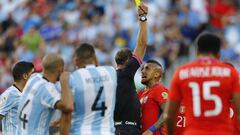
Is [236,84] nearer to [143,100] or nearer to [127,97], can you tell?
[127,97]

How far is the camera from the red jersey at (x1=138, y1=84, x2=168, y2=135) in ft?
43.3

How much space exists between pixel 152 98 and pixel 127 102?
0.49 meters

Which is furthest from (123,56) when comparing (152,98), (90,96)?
(90,96)

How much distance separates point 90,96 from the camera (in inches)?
435

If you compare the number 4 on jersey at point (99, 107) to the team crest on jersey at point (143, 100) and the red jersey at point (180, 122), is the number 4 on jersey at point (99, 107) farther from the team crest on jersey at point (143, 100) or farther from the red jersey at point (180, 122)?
the red jersey at point (180, 122)

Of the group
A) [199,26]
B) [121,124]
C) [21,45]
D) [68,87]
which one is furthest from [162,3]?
[68,87]

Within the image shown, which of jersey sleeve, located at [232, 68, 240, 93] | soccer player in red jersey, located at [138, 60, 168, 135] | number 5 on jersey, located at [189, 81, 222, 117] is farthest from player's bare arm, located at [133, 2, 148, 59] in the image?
jersey sleeve, located at [232, 68, 240, 93]

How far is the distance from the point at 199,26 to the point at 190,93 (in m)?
15.6

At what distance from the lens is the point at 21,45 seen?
84.4ft

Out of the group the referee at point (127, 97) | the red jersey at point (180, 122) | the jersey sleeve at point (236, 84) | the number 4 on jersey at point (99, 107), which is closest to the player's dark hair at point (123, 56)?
the referee at point (127, 97)

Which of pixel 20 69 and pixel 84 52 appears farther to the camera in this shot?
pixel 20 69

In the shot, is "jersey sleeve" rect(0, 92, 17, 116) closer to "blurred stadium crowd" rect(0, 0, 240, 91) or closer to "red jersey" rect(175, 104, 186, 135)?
"red jersey" rect(175, 104, 186, 135)

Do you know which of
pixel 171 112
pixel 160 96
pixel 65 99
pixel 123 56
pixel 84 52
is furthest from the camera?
pixel 160 96

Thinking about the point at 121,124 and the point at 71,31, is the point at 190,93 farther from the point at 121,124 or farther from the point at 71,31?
the point at 71,31
